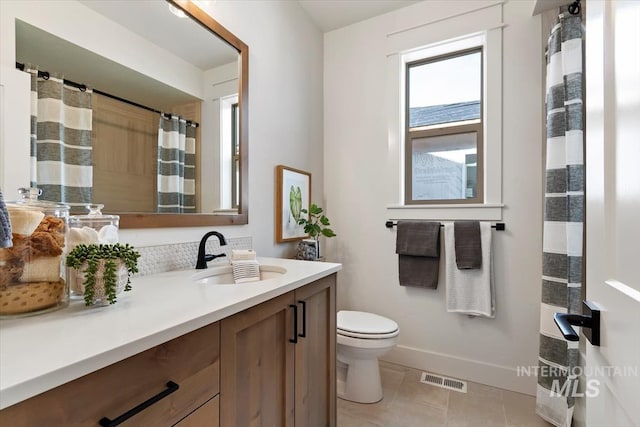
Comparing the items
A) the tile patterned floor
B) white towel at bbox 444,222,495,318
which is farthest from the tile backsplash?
white towel at bbox 444,222,495,318

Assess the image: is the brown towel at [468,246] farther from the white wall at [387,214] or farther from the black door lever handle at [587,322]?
the black door lever handle at [587,322]

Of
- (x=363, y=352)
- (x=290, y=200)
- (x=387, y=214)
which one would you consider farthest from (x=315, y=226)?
(x=363, y=352)

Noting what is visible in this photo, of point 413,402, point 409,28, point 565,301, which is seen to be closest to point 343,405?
point 413,402

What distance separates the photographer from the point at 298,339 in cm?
110

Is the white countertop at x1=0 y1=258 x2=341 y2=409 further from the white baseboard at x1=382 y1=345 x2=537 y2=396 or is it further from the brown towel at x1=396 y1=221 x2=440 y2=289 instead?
the white baseboard at x1=382 y1=345 x2=537 y2=396

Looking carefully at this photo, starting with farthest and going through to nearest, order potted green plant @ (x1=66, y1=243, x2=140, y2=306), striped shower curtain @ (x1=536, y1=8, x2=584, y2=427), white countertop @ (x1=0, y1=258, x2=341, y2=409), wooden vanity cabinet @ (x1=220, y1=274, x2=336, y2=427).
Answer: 1. striped shower curtain @ (x1=536, y1=8, x2=584, y2=427)
2. wooden vanity cabinet @ (x1=220, y1=274, x2=336, y2=427)
3. potted green plant @ (x1=66, y1=243, x2=140, y2=306)
4. white countertop @ (x1=0, y1=258, x2=341, y2=409)

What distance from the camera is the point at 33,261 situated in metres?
0.66

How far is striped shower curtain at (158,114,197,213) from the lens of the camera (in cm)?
123

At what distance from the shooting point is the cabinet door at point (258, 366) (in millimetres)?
788

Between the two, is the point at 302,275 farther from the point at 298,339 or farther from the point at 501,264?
the point at 501,264

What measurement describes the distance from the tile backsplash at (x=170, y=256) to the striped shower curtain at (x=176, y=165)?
159 mm

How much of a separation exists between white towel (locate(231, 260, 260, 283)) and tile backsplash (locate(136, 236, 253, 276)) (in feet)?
0.67

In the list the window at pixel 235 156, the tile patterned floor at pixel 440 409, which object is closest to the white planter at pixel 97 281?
the window at pixel 235 156

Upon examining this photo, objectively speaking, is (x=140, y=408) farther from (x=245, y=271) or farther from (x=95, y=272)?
(x=245, y=271)
